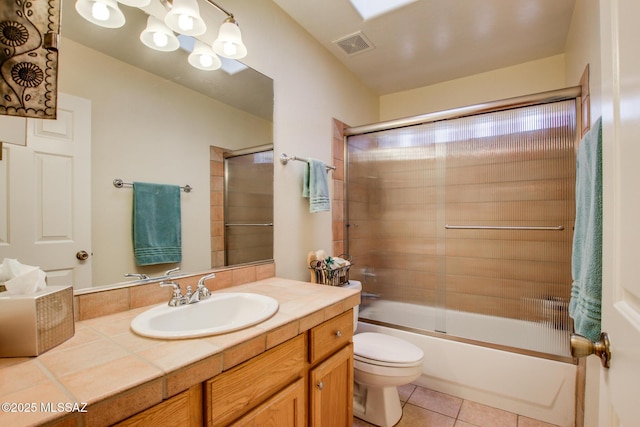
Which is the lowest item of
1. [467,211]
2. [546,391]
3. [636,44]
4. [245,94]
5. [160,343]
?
[546,391]

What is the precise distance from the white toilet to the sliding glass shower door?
0.60 metres

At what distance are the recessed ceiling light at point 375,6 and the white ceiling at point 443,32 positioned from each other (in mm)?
27

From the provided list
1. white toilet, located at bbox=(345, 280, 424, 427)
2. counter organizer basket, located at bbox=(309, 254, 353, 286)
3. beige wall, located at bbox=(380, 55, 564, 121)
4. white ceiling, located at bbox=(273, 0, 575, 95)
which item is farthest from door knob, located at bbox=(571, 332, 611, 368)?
beige wall, located at bbox=(380, 55, 564, 121)

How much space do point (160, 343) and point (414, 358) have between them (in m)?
1.31

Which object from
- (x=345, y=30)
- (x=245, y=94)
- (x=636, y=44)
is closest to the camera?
(x=636, y=44)

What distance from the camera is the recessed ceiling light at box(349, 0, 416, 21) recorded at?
5.78ft

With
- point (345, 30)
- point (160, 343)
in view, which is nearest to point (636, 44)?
point (160, 343)

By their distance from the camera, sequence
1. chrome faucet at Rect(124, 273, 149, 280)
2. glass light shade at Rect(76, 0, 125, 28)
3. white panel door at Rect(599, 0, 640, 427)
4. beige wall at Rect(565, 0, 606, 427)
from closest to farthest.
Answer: white panel door at Rect(599, 0, 640, 427), glass light shade at Rect(76, 0, 125, 28), chrome faucet at Rect(124, 273, 149, 280), beige wall at Rect(565, 0, 606, 427)

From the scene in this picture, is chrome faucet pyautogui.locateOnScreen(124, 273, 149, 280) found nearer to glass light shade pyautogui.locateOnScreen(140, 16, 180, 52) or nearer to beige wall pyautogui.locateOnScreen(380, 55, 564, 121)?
glass light shade pyautogui.locateOnScreen(140, 16, 180, 52)

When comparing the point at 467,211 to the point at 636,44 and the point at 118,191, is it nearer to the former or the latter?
the point at 636,44

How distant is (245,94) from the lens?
1.58 meters

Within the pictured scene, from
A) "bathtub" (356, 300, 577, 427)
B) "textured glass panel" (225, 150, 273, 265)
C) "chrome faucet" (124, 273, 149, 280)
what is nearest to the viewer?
"chrome faucet" (124, 273, 149, 280)

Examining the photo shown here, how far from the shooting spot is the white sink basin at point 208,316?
85 cm

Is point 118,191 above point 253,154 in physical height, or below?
below
